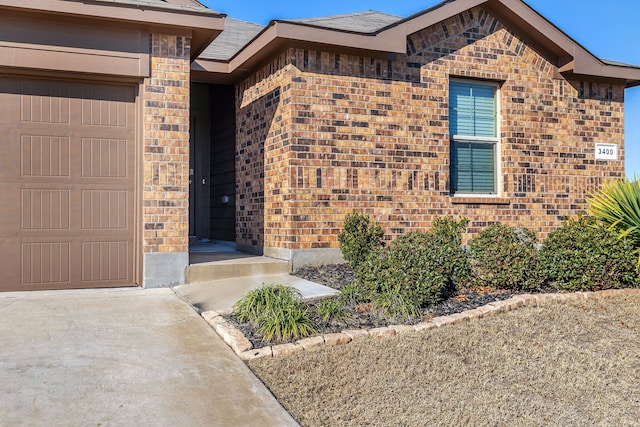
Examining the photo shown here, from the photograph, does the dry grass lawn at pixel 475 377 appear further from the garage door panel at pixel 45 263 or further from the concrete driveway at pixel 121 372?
the garage door panel at pixel 45 263

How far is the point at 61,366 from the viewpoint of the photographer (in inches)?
187

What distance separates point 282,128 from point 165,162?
6.60 ft

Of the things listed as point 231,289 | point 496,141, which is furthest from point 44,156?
point 496,141

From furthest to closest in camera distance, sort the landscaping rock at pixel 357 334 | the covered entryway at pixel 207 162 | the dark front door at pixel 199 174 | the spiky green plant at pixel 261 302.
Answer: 1. the dark front door at pixel 199 174
2. the covered entryway at pixel 207 162
3. the spiky green plant at pixel 261 302
4. the landscaping rock at pixel 357 334

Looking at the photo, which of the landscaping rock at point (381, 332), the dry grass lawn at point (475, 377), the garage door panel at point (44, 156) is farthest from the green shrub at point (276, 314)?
the garage door panel at point (44, 156)

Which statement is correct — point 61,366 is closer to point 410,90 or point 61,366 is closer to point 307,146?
point 307,146

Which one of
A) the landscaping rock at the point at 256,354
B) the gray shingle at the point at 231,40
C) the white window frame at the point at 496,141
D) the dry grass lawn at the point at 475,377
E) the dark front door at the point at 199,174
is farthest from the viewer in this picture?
the dark front door at the point at 199,174

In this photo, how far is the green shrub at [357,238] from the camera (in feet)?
27.5

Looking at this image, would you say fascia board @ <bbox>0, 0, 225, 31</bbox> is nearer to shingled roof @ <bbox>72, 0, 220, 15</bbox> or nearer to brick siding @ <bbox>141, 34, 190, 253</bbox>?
shingled roof @ <bbox>72, 0, 220, 15</bbox>

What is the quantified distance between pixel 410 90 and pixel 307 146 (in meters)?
2.09

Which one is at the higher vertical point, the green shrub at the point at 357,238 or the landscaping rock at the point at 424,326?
the green shrub at the point at 357,238

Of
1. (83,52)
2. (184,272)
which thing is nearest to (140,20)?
(83,52)

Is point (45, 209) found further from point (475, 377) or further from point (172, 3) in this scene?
point (475, 377)

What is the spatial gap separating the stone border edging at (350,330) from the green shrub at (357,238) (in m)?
2.16
